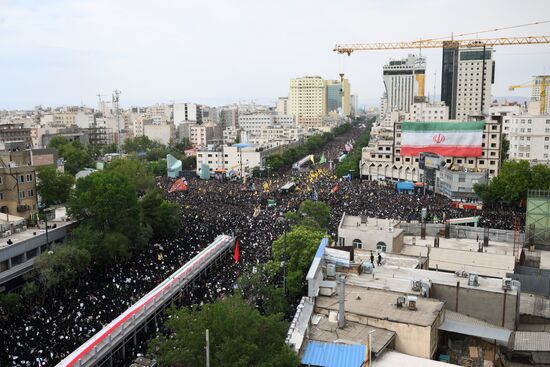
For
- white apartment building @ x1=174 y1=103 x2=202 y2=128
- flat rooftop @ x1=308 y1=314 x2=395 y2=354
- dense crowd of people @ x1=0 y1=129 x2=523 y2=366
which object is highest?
white apartment building @ x1=174 y1=103 x2=202 y2=128

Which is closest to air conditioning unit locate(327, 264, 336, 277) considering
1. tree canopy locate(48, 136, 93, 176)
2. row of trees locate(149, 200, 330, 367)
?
row of trees locate(149, 200, 330, 367)

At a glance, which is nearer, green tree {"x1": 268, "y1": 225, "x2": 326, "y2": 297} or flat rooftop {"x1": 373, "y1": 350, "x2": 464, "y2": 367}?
flat rooftop {"x1": 373, "y1": 350, "x2": 464, "y2": 367}

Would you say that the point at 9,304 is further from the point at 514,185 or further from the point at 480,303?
the point at 514,185

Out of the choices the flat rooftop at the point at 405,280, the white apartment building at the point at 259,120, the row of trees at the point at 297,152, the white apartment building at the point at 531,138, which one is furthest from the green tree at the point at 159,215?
the white apartment building at the point at 259,120

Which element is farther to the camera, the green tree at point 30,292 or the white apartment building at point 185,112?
the white apartment building at point 185,112

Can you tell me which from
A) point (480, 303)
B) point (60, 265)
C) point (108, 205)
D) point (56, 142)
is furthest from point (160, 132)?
point (480, 303)

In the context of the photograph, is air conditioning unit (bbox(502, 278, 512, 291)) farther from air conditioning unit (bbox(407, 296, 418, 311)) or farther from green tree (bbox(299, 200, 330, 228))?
green tree (bbox(299, 200, 330, 228))

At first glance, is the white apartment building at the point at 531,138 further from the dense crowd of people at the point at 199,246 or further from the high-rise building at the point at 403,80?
the high-rise building at the point at 403,80
